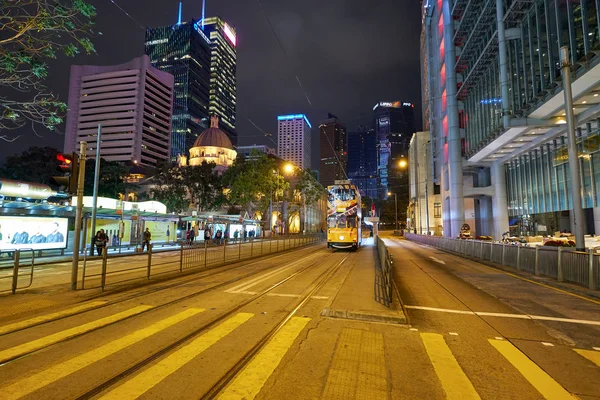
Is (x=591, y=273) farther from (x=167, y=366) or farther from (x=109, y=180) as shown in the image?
(x=109, y=180)

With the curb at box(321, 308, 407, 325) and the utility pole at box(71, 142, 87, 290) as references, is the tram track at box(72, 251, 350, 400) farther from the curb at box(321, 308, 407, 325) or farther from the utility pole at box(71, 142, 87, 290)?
the utility pole at box(71, 142, 87, 290)

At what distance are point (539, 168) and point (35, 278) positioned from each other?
43000 millimetres

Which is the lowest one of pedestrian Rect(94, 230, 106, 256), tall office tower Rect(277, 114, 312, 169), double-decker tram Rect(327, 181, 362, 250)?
pedestrian Rect(94, 230, 106, 256)

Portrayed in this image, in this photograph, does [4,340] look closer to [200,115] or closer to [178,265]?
[178,265]

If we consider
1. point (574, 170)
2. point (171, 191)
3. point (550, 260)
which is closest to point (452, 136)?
point (574, 170)

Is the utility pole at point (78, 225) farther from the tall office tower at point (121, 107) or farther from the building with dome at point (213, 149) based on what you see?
Answer: the tall office tower at point (121, 107)

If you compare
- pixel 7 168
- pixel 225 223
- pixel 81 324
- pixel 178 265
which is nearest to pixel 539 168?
pixel 225 223

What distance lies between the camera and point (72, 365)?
4.48 meters

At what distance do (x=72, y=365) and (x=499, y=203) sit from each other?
48.3m

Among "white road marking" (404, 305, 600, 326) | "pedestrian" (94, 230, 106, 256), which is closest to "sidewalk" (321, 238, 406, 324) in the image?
"white road marking" (404, 305, 600, 326)

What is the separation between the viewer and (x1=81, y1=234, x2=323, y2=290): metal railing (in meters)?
10.5

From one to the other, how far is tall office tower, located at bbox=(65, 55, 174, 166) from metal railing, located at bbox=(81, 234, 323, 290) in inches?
5449

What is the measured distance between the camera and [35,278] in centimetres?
1184

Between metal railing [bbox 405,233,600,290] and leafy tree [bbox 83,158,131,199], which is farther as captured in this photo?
leafy tree [bbox 83,158,131,199]
